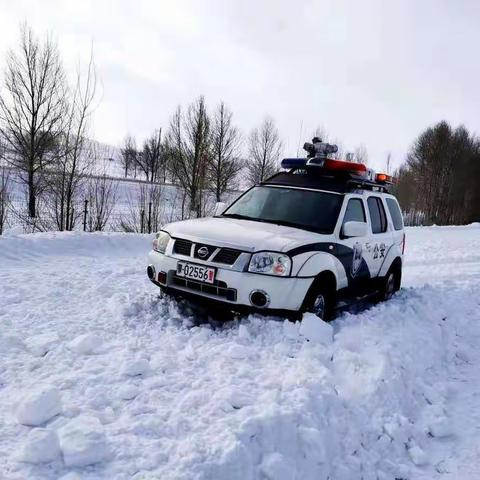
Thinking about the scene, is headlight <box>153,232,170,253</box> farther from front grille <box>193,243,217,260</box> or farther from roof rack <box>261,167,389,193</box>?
roof rack <box>261,167,389,193</box>

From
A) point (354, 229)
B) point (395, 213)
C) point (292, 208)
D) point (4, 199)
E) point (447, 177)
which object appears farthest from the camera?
point (447, 177)

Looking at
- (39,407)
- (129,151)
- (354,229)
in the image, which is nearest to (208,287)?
(354,229)

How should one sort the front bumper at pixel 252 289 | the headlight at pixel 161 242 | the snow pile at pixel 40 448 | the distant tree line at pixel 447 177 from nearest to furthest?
1. the snow pile at pixel 40 448
2. the front bumper at pixel 252 289
3. the headlight at pixel 161 242
4. the distant tree line at pixel 447 177

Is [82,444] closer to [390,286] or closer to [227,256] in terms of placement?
[227,256]

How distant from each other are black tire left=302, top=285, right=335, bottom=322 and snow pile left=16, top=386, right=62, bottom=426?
2.59 metres

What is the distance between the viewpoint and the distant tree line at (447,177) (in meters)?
43.6

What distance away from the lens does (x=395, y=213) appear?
763 centimetres

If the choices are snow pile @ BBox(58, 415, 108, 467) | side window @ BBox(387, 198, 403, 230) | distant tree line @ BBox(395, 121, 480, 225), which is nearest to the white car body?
side window @ BBox(387, 198, 403, 230)

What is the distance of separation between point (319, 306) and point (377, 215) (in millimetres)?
2385

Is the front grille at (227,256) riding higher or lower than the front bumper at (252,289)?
higher

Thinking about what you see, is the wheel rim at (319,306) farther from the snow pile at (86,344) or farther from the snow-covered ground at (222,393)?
the snow pile at (86,344)

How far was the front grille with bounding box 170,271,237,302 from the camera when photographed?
4.63m

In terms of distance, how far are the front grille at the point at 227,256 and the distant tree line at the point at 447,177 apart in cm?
4102

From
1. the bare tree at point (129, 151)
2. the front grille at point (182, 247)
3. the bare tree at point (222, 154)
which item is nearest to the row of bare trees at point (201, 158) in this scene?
the bare tree at point (222, 154)
